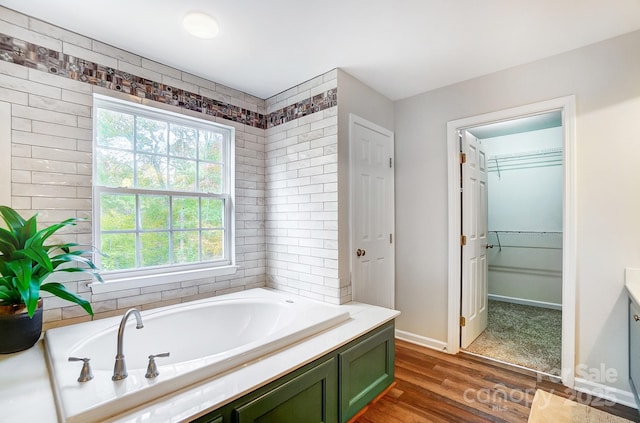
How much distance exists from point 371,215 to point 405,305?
1002mm

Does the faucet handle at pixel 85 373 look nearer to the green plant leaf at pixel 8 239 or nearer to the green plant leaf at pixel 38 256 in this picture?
the green plant leaf at pixel 38 256

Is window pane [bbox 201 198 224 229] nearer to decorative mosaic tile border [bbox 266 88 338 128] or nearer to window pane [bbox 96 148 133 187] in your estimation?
window pane [bbox 96 148 133 187]

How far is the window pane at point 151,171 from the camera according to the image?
2225 mm

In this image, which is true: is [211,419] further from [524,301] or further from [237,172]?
[524,301]

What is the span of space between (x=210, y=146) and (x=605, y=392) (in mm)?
3475

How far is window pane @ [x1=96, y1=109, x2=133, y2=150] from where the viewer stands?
2.05 meters

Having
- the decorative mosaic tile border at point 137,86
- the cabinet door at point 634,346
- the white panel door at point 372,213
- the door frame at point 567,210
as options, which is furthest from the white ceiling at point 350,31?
the cabinet door at point 634,346

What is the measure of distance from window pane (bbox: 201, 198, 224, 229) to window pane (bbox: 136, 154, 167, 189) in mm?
383

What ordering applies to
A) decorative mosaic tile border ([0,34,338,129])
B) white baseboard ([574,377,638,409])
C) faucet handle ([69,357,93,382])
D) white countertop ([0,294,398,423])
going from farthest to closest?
white baseboard ([574,377,638,409]) → decorative mosaic tile border ([0,34,338,129]) → faucet handle ([69,357,93,382]) → white countertop ([0,294,398,423])

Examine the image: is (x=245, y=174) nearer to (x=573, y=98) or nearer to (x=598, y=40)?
(x=573, y=98)

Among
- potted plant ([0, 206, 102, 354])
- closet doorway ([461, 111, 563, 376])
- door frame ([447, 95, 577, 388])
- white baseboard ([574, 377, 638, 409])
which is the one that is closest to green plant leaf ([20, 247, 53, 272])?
potted plant ([0, 206, 102, 354])

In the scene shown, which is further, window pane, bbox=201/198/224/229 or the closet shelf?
the closet shelf

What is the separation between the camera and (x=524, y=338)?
289cm

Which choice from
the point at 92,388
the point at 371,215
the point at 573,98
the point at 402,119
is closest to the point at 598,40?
the point at 573,98
